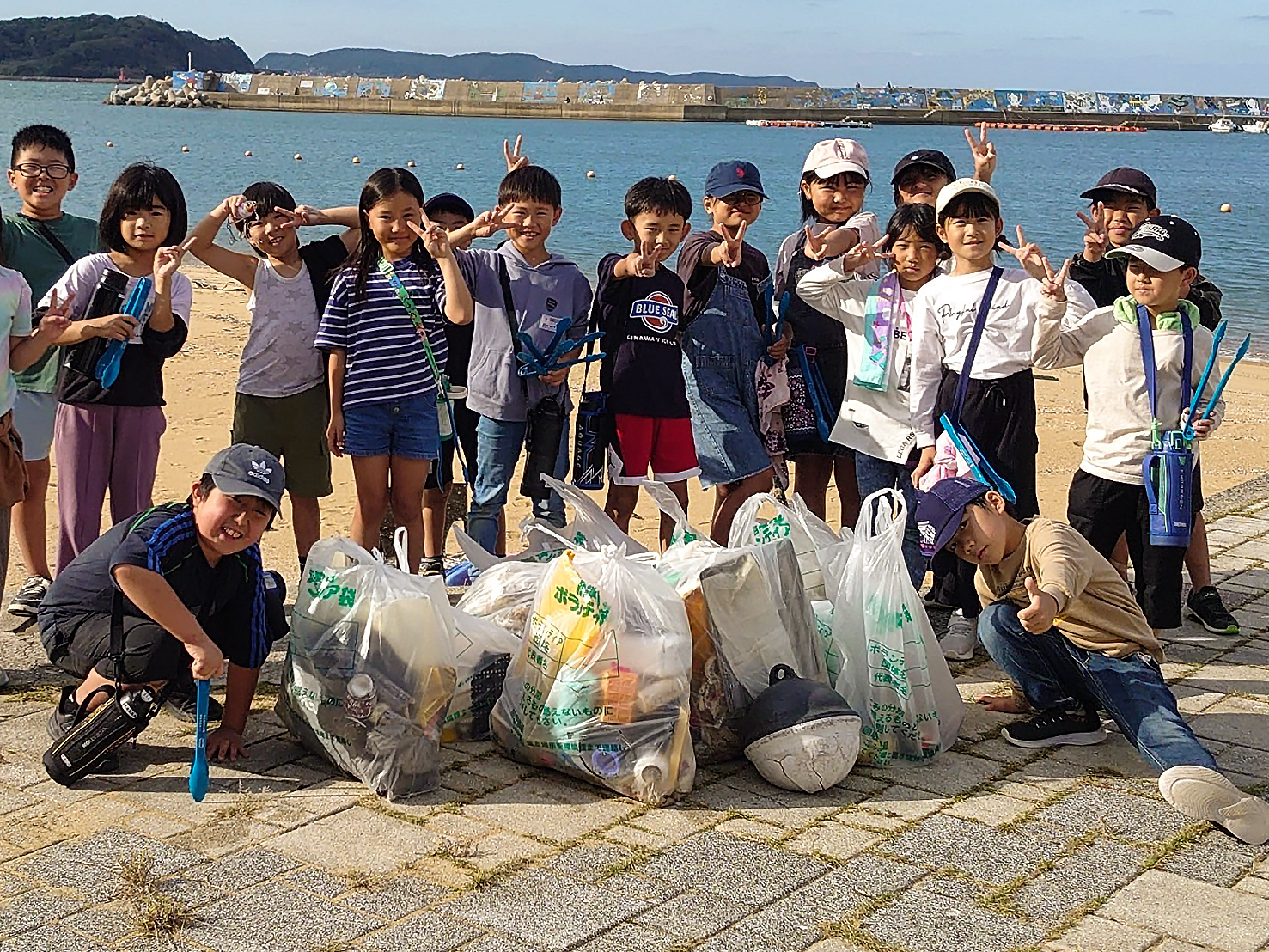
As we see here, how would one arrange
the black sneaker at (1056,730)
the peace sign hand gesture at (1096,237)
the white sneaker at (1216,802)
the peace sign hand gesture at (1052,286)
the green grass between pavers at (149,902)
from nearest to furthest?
the green grass between pavers at (149,902), the white sneaker at (1216,802), the black sneaker at (1056,730), the peace sign hand gesture at (1052,286), the peace sign hand gesture at (1096,237)

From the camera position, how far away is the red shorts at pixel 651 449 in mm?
5523

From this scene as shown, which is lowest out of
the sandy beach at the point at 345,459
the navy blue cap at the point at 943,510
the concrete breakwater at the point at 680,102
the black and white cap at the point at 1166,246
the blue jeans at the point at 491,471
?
the sandy beach at the point at 345,459

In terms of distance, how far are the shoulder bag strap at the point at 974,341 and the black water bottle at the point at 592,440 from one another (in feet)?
4.46

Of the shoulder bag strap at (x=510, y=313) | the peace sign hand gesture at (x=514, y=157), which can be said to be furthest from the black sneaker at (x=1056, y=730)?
the peace sign hand gesture at (x=514, y=157)

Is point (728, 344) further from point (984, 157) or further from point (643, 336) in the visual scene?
point (984, 157)

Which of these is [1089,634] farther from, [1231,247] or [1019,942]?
[1231,247]

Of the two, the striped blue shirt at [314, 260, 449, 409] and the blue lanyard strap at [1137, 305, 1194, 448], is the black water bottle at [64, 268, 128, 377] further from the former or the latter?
the blue lanyard strap at [1137, 305, 1194, 448]

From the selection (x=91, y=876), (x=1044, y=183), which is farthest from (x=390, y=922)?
(x=1044, y=183)

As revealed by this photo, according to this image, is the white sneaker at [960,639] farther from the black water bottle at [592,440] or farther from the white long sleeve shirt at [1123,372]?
the black water bottle at [592,440]

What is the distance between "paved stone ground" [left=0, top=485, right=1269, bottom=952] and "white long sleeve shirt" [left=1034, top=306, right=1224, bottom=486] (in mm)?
1219

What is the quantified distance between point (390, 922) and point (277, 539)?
12.3ft

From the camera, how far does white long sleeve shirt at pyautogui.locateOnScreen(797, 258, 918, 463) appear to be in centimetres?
530

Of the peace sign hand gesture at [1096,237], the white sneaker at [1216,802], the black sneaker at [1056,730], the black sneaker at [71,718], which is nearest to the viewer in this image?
the white sneaker at [1216,802]

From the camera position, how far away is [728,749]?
4.09 metres
